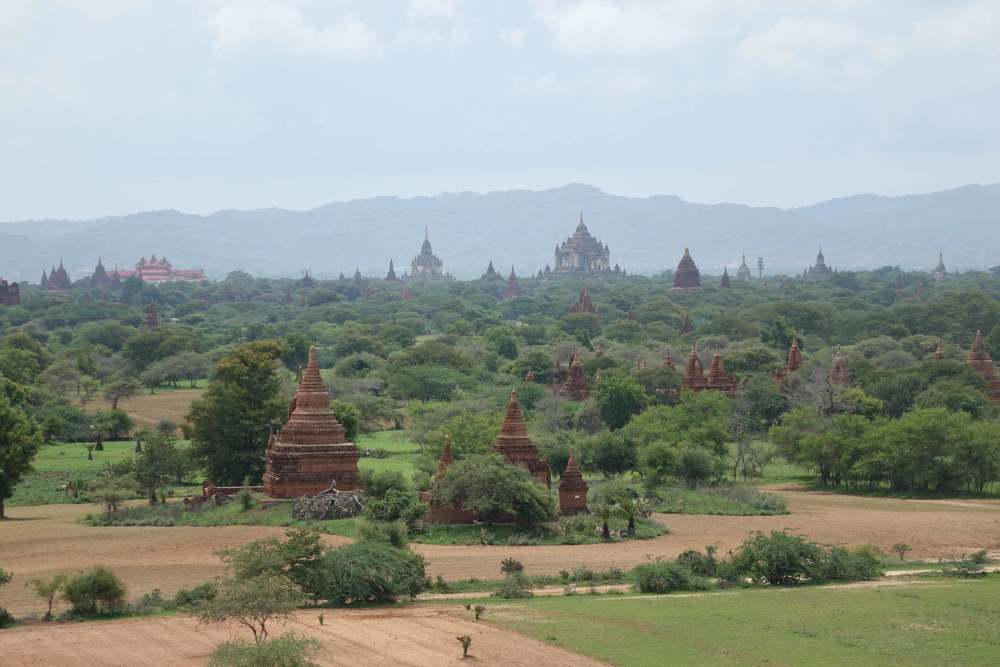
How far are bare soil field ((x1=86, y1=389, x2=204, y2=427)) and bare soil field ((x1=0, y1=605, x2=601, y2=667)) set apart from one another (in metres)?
46.6

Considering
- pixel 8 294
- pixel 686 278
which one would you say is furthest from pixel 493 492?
pixel 686 278

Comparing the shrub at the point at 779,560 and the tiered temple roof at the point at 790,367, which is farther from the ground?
the tiered temple roof at the point at 790,367

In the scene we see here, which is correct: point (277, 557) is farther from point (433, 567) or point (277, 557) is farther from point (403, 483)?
point (403, 483)

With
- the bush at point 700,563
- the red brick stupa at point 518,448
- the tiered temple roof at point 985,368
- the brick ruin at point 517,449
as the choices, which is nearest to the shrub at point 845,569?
the bush at point 700,563

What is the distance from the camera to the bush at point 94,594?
36.8m

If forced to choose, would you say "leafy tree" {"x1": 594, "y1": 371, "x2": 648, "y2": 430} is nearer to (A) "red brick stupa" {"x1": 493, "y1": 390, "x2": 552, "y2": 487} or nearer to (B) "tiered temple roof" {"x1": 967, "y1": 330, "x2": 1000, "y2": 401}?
(B) "tiered temple roof" {"x1": 967, "y1": 330, "x2": 1000, "y2": 401}

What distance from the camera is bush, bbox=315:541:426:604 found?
123 ft

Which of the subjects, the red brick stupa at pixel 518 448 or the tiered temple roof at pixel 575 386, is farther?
the tiered temple roof at pixel 575 386

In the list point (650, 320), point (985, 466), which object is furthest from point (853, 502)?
point (650, 320)

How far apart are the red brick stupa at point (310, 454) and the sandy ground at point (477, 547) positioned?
295 centimetres

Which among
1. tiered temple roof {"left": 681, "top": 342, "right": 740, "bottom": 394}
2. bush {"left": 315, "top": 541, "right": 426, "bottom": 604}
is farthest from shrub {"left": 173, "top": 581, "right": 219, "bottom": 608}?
tiered temple roof {"left": 681, "top": 342, "right": 740, "bottom": 394}

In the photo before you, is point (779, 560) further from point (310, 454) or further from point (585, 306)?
point (585, 306)

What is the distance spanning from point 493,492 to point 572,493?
3813mm

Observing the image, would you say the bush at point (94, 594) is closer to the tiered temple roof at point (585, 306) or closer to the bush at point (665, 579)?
the bush at point (665, 579)
